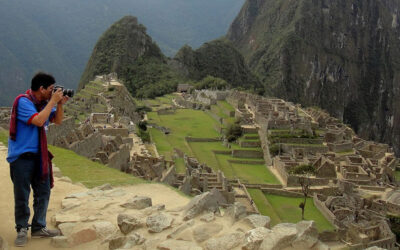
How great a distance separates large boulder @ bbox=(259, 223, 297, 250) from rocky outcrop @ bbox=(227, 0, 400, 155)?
102291mm

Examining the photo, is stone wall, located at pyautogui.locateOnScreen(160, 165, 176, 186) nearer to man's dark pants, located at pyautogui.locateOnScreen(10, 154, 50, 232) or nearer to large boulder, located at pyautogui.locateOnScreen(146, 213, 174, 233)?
large boulder, located at pyautogui.locateOnScreen(146, 213, 174, 233)

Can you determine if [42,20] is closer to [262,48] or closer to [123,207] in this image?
[123,207]

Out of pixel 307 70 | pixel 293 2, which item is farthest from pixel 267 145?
pixel 293 2

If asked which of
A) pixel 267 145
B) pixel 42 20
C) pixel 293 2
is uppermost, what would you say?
pixel 293 2

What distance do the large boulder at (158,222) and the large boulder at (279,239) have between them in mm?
1306

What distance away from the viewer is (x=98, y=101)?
33.9 meters

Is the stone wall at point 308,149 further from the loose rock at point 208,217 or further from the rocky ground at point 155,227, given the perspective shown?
the loose rock at point 208,217

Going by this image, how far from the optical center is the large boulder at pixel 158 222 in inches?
226

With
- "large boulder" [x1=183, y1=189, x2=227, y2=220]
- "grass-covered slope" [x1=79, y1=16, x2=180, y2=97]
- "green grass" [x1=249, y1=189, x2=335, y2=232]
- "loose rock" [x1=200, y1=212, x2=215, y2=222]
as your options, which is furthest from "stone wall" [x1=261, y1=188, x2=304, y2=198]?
"grass-covered slope" [x1=79, y1=16, x2=180, y2=97]

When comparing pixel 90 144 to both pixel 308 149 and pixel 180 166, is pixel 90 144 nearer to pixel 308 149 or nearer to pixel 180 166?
pixel 180 166

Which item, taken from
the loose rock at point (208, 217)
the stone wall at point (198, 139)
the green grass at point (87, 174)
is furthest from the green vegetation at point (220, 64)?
the loose rock at point (208, 217)

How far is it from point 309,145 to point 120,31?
5615 cm

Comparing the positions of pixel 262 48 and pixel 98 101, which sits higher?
pixel 262 48

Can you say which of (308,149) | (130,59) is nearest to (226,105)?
(308,149)
